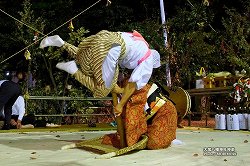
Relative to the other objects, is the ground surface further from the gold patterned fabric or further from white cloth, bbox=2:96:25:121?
white cloth, bbox=2:96:25:121

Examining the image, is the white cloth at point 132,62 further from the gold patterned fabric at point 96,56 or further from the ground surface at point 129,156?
the ground surface at point 129,156

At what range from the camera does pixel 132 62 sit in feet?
14.3

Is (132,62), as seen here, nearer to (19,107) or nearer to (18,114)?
(19,107)

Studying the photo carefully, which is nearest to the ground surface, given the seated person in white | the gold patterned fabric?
the gold patterned fabric

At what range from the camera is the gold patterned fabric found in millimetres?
4184

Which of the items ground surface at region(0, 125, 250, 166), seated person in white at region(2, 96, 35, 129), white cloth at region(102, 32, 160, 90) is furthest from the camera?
seated person in white at region(2, 96, 35, 129)

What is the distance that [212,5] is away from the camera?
14.0 meters

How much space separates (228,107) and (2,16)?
7926 mm

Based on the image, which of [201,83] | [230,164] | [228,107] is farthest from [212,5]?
[230,164]

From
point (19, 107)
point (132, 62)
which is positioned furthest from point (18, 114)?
point (132, 62)

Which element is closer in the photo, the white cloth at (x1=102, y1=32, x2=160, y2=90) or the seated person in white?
the white cloth at (x1=102, y1=32, x2=160, y2=90)

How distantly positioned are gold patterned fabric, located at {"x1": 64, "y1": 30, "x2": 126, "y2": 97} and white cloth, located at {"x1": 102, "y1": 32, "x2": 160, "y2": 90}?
48 millimetres

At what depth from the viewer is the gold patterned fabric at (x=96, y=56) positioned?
4184mm

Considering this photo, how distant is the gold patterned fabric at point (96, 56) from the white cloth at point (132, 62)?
0.16 feet
